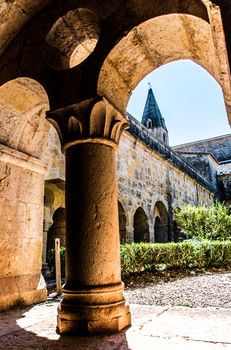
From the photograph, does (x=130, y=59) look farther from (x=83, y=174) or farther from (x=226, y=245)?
(x=226, y=245)

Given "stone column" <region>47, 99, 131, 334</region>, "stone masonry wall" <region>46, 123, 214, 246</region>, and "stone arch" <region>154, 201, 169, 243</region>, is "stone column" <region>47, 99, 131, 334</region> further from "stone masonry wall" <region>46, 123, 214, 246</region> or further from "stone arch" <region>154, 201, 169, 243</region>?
"stone arch" <region>154, 201, 169, 243</region>

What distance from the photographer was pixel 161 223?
41.2 feet

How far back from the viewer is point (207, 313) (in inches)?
99.2

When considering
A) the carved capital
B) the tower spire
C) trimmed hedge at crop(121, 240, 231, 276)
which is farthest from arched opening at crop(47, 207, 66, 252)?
the tower spire

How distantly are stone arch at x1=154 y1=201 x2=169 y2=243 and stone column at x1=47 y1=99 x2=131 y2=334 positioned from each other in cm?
1013

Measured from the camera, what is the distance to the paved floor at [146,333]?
1.79 metres

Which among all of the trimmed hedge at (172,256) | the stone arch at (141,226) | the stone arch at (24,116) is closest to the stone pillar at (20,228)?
the stone arch at (24,116)

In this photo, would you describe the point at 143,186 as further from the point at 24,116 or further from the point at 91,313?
the point at 91,313

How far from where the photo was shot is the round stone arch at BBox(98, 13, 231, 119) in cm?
235

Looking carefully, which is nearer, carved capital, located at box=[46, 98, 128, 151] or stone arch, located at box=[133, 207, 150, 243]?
carved capital, located at box=[46, 98, 128, 151]

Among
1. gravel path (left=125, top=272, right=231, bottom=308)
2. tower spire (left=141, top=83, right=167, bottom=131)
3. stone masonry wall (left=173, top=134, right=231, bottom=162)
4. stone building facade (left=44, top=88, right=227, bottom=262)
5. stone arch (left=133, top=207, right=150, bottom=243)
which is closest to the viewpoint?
gravel path (left=125, top=272, right=231, bottom=308)

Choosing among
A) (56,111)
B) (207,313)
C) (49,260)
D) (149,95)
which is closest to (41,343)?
(207,313)

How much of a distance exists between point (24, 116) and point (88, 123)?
1.29m

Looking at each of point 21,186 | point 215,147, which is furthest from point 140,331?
point 215,147
